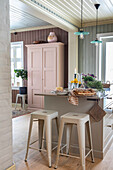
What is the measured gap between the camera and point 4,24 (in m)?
2.12

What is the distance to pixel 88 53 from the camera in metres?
5.70

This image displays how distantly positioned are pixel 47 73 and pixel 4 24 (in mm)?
3840

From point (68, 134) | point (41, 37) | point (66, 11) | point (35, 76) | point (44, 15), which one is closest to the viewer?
point (68, 134)

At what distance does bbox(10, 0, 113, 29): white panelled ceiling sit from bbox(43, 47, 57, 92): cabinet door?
96cm

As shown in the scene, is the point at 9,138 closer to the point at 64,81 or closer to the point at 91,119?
the point at 91,119

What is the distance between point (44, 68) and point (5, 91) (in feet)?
12.7

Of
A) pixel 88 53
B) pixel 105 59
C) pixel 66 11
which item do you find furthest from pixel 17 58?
pixel 105 59

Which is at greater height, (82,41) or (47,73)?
(82,41)

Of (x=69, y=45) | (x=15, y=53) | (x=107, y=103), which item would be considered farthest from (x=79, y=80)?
(x=15, y=53)

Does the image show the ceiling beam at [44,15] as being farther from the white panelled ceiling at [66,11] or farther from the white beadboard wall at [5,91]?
the white beadboard wall at [5,91]

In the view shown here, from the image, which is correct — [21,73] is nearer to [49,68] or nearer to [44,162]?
[49,68]

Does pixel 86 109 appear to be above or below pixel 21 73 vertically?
below

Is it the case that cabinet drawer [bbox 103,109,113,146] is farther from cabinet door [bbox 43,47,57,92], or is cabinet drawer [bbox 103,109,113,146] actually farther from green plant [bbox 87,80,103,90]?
cabinet door [bbox 43,47,57,92]

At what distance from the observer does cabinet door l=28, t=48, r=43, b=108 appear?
6.05 m
